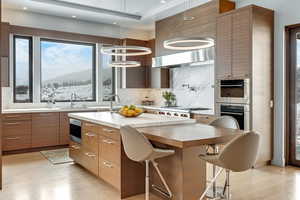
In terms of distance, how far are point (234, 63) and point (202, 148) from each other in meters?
2.11

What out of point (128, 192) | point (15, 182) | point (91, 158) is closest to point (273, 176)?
point (128, 192)

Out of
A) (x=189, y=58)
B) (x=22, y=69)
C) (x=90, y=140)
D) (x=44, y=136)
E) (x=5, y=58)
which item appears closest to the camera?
(x=90, y=140)

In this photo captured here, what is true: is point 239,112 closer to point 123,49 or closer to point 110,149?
point 123,49

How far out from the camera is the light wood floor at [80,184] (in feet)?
10.2

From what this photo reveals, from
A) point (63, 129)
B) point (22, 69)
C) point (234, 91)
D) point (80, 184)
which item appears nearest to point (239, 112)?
point (234, 91)

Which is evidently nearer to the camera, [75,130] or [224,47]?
[75,130]

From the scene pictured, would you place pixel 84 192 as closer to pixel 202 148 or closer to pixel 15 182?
pixel 15 182

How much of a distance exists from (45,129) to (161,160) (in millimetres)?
3491

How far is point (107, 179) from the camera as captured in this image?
3.39 m

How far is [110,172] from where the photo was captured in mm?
3307

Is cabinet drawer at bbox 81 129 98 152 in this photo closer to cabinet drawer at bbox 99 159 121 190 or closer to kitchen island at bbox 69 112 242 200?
kitchen island at bbox 69 112 242 200

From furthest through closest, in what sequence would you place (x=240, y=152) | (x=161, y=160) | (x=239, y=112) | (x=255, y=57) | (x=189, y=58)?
(x=189, y=58) → (x=239, y=112) → (x=255, y=57) → (x=161, y=160) → (x=240, y=152)

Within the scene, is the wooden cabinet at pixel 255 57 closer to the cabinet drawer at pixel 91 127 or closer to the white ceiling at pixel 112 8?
the white ceiling at pixel 112 8

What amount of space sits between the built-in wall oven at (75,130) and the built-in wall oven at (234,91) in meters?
2.51
